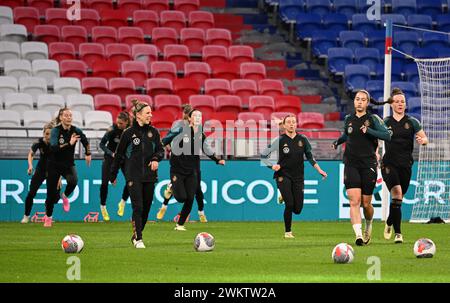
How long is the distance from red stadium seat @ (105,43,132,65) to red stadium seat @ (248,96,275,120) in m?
3.81

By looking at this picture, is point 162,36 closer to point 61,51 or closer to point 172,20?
point 172,20

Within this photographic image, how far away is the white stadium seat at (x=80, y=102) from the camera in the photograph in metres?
28.0

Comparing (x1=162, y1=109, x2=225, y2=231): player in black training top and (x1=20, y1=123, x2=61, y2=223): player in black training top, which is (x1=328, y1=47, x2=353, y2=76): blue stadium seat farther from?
(x1=20, y1=123, x2=61, y2=223): player in black training top

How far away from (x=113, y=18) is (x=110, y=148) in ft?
28.5

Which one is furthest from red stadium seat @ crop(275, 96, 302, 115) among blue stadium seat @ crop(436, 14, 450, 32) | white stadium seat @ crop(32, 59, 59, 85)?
blue stadium seat @ crop(436, 14, 450, 32)

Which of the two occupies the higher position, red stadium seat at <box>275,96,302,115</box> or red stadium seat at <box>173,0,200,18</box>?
red stadium seat at <box>173,0,200,18</box>

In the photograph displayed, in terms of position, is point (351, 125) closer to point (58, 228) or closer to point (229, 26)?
point (58, 228)

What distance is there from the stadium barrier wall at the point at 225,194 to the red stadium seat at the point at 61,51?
224 inches

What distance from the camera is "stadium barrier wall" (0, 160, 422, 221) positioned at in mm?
25266

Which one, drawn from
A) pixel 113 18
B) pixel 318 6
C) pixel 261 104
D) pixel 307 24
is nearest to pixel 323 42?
pixel 307 24

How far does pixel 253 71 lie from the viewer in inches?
1238

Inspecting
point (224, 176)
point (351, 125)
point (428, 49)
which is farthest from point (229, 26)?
point (351, 125)

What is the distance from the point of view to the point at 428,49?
33000 mm

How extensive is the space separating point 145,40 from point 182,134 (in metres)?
10.9
